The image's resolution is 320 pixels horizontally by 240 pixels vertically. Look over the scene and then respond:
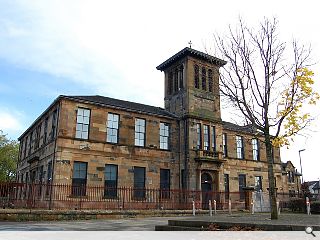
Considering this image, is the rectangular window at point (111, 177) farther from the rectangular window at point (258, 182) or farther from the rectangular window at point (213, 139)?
the rectangular window at point (258, 182)

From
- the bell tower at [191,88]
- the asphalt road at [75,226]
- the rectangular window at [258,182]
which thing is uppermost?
the bell tower at [191,88]

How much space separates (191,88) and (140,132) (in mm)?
6804

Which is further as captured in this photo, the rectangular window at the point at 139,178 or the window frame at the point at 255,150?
the window frame at the point at 255,150

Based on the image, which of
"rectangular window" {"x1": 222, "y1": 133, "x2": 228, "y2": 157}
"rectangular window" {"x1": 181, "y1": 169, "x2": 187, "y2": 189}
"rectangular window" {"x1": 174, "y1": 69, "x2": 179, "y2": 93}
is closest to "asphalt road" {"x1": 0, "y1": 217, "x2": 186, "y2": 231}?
"rectangular window" {"x1": 181, "y1": 169, "x2": 187, "y2": 189}

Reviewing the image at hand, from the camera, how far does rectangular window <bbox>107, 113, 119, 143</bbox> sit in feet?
83.4

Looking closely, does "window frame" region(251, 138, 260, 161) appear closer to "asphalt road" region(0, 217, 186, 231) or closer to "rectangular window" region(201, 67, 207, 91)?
"rectangular window" region(201, 67, 207, 91)

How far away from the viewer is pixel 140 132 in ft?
88.8

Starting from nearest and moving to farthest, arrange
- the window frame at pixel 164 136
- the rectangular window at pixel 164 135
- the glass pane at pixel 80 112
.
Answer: the glass pane at pixel 80 112, the window frame at pixel 164 136, the rectangular window at pixel 164 135

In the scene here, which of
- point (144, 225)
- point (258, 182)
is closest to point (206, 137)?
point (258, 182)

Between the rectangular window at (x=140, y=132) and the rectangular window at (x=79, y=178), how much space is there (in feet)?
16.6

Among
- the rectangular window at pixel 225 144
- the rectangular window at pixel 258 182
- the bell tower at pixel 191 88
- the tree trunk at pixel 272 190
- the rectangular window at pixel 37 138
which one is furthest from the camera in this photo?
the rectangular window at pixel 258 182

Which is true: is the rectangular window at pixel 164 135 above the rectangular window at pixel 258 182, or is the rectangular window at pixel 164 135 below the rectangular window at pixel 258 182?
above

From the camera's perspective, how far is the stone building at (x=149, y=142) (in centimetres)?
2358

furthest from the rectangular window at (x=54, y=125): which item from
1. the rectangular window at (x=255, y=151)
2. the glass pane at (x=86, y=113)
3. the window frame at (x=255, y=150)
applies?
the rectangular window at (x=255, y=151)
